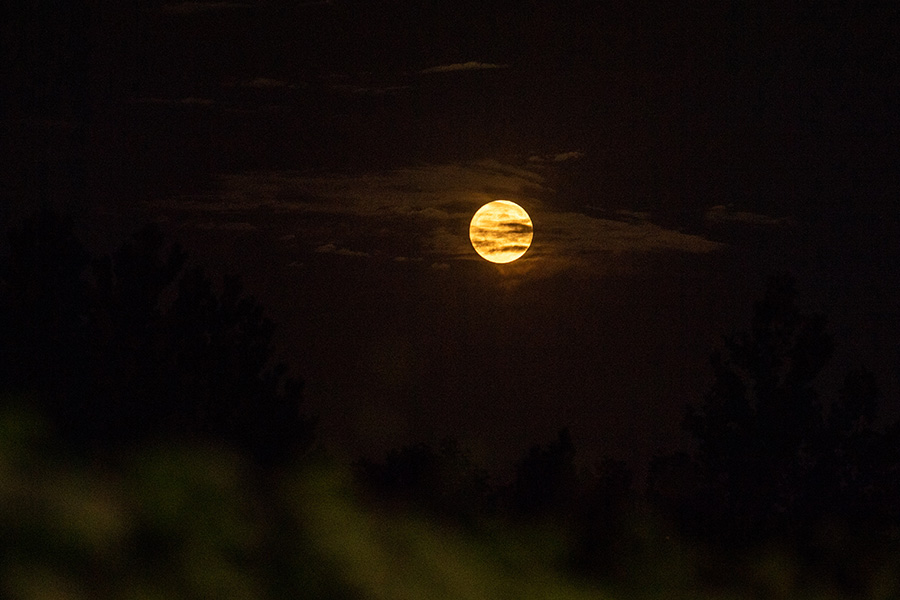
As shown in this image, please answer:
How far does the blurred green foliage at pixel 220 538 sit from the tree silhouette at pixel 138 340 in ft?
117

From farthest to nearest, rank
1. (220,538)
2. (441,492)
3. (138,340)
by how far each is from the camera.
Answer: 1. (138,340)
2. (441,492)
3. (220,538)

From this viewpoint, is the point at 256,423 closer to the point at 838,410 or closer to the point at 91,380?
the point at 91,380

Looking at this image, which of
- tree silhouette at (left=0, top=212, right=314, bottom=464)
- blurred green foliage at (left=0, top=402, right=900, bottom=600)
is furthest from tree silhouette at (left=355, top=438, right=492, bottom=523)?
tree silhouette at (left=0, top=212, right=314, bottom=464)

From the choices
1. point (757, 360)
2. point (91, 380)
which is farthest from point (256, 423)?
point (757, 360)

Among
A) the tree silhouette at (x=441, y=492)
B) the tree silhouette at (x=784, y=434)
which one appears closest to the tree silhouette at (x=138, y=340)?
the tree silhouette at (x=784, y=434)

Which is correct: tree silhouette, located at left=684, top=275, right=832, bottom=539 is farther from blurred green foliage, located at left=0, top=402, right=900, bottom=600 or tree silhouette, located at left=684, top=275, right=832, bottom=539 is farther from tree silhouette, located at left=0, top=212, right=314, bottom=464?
blurred green foliage, located at left=0, top=402, right=900, bottom=600

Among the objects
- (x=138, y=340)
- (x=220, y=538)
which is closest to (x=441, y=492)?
(x=220, y=538)

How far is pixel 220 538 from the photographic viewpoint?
60.6 inches

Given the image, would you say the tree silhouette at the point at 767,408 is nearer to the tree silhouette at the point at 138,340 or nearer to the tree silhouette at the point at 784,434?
the tree silhouette at the point at 784,434

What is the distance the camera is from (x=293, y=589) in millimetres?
1562

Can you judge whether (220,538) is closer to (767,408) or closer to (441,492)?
(441,492)

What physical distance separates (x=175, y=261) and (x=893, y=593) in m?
42.1

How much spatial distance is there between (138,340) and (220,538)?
41033 millimetres

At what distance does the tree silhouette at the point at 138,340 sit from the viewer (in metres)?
38.2
